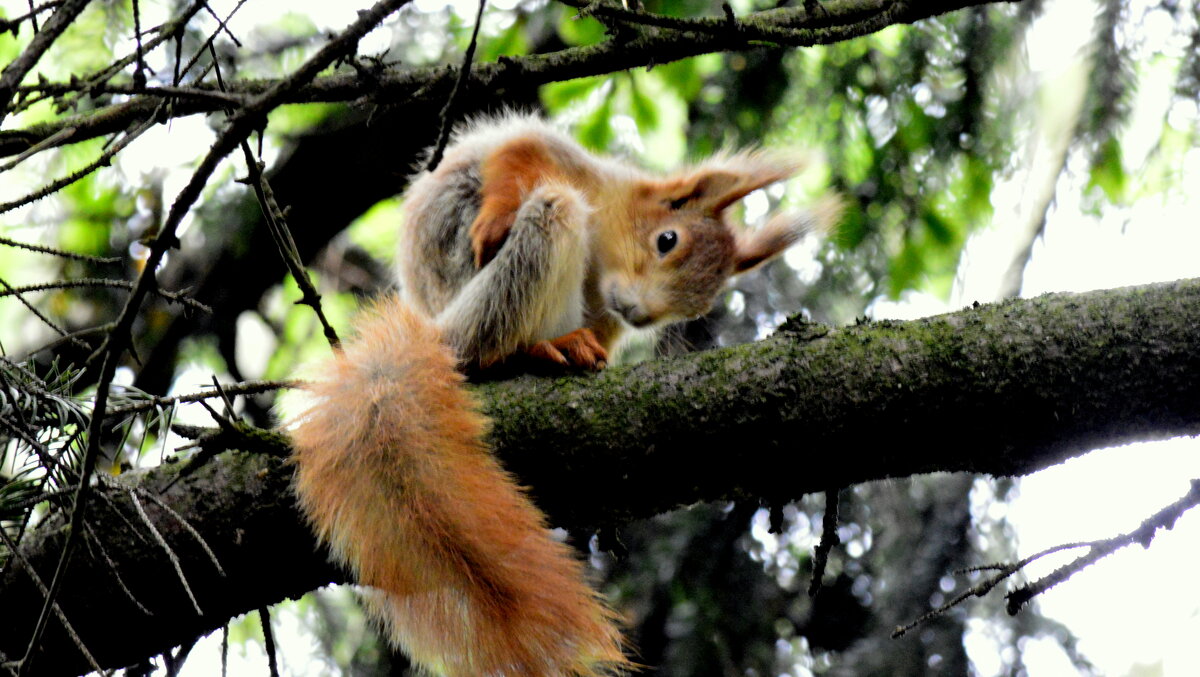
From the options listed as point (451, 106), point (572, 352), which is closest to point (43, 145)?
point (451, 106)

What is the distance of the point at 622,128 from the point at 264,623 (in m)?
2.50

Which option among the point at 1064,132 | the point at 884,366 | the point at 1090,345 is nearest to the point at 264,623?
the point at 884,366

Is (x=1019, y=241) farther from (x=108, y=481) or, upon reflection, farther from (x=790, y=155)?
(x=108, y=481)

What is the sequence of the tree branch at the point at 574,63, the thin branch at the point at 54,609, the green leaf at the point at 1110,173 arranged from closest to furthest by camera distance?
the thin branch at the point at 54,609 → the tree branch at the point at 574,63 → the green leaf at the point at 1110,173

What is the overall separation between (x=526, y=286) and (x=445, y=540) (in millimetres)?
819

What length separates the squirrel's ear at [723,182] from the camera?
2.97 metres

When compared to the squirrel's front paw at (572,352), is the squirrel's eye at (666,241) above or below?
above

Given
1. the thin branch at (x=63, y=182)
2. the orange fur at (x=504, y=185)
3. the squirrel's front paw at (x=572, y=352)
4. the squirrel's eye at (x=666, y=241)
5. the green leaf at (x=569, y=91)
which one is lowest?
the thin branch at (x=63, y=182)

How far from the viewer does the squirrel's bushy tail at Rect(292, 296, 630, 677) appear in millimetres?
1660

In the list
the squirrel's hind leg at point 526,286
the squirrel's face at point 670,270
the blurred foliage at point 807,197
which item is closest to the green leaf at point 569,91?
the blurred foliage at point 807,197

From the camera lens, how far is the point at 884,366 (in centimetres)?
176

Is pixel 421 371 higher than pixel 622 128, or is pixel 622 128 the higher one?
pixel 622 128

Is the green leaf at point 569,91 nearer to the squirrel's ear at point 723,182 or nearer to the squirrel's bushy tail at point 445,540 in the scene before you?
the squirrel's ear at point 723,182

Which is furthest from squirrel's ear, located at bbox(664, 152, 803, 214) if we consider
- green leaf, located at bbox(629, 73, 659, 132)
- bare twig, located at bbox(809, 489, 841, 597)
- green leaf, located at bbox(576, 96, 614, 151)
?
bare twig, located at bbox(809, 489, 841, 597)
